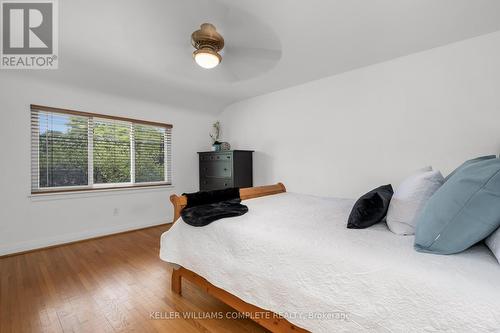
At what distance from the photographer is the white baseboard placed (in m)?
2.63

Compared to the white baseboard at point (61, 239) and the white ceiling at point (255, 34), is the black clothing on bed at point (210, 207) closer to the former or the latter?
the white ceiling at point (255, 34)

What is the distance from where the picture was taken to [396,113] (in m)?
2.48

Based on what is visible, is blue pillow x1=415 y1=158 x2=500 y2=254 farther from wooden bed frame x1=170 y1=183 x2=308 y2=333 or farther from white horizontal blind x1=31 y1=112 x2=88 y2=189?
white horizontal blind x1=31 y1=112 x2=88 y2=189

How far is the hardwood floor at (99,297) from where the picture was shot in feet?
4.99

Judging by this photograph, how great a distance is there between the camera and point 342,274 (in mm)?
995

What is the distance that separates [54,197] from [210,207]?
2.55m

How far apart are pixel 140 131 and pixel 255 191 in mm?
2490

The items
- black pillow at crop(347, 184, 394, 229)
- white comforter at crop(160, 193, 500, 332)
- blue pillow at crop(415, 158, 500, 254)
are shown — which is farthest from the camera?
black pillow at crop(347, 184, 394, 229)

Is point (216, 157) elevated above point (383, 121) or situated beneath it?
situated beneath

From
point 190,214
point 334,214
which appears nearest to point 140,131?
point 190,214

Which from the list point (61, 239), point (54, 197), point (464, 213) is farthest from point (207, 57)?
point (61, 239)

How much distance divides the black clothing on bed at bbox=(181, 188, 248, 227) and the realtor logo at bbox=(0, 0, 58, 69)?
6.60ft

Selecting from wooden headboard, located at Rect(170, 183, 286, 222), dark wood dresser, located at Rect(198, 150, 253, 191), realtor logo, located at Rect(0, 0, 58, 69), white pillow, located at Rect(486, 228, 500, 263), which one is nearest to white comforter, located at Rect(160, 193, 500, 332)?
white pillow, located at Rect(486, 228, 500, 263)

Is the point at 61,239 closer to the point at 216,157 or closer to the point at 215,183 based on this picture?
the point at 215,183
